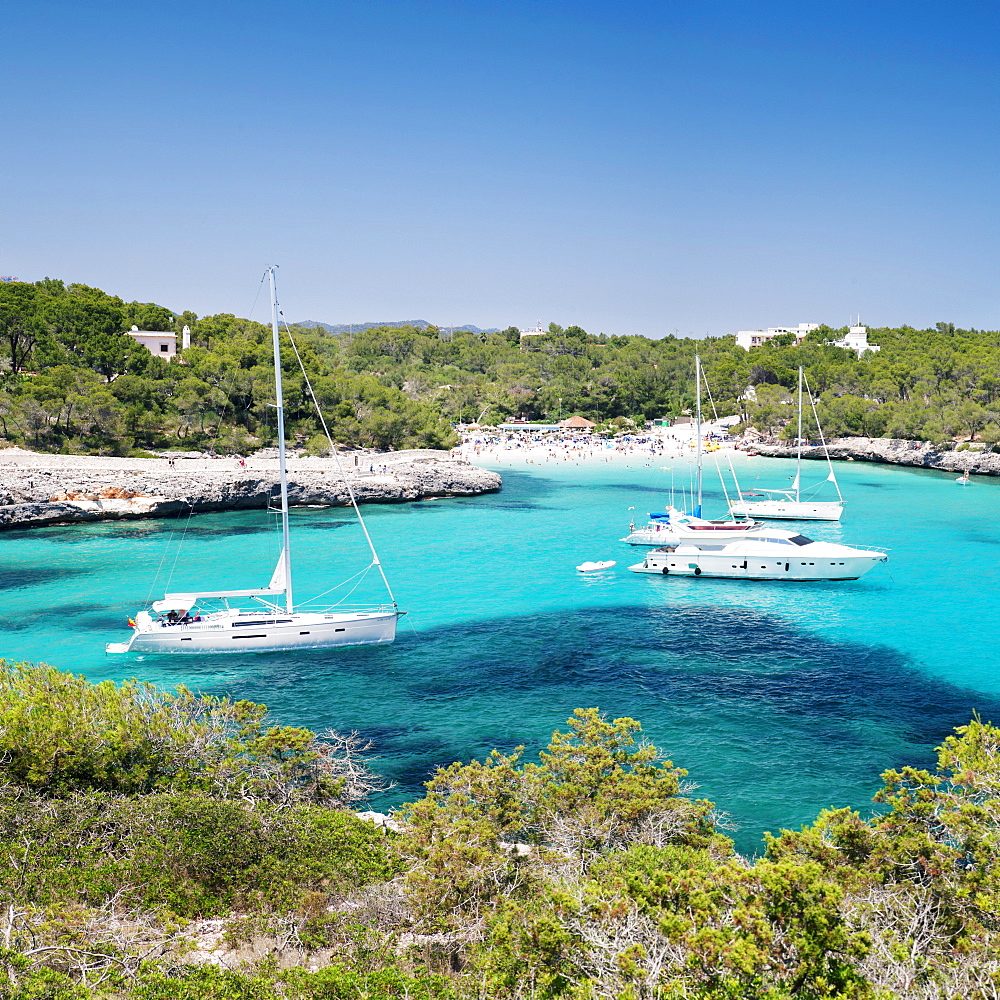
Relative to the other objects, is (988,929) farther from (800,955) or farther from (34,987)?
(34,987)

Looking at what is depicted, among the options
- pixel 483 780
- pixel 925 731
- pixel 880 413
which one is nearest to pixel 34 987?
pixel 483 780

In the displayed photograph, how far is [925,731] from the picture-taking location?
21781 millimetres

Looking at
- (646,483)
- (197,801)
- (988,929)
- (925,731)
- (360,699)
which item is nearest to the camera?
(988,929)

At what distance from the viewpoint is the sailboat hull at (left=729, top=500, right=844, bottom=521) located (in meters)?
54.8

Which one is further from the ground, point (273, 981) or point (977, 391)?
point (977, 391)

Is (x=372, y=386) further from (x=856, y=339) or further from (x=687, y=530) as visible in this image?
(x=856, y=339)

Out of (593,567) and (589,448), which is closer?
(593,567)

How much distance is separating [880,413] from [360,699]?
83.6 metres

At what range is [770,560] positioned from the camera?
128ft

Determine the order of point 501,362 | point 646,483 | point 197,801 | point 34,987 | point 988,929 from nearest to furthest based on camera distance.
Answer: point 34,987
point 988,929
point 197,801
point 646,483
point 501,362

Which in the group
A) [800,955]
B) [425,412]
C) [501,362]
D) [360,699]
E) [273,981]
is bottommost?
[360,699]

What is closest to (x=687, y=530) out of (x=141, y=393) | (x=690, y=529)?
(x=690, y=529)

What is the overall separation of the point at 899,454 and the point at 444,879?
8541 cm

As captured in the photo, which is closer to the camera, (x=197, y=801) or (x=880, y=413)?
(x=197, y=801)
